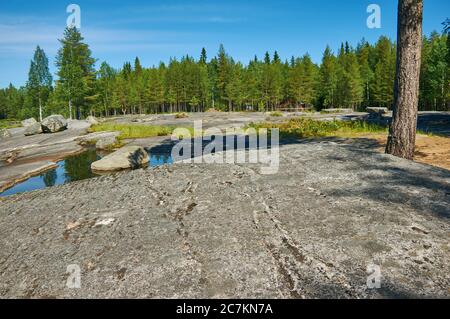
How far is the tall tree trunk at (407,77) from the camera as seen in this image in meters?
8.29

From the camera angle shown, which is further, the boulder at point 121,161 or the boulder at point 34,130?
the boulder at point 34,130

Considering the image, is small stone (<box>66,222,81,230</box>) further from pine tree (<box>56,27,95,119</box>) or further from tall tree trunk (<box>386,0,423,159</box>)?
pine tree (<box>56,27,95,119</box>)

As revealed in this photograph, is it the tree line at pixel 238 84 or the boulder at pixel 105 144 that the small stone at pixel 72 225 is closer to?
the boulder at pixel 105 144

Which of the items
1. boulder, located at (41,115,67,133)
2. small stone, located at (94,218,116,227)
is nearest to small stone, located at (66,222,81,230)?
small stone, located at (94,218,116,227)

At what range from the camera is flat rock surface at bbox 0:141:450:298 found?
144 inches

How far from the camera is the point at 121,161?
43.9 ft

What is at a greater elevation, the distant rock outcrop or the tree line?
the tree line

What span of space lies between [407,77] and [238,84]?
7056cm

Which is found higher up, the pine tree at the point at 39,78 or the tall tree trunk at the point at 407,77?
the pine tree at the point at 39,78

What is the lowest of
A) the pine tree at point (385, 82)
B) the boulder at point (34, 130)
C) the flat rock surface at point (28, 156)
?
the flat rock surface at point (28, 156)

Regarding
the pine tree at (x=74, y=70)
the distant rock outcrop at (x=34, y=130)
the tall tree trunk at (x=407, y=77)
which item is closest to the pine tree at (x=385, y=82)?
the pine tree at (x=74, y=70)

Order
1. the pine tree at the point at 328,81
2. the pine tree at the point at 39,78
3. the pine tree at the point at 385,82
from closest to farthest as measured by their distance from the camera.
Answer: the pine tree at the point at 385,82 → the pine tree at the point at 39,78 → the pine tree at the point at 328,81

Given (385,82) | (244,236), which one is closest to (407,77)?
(244,236)
